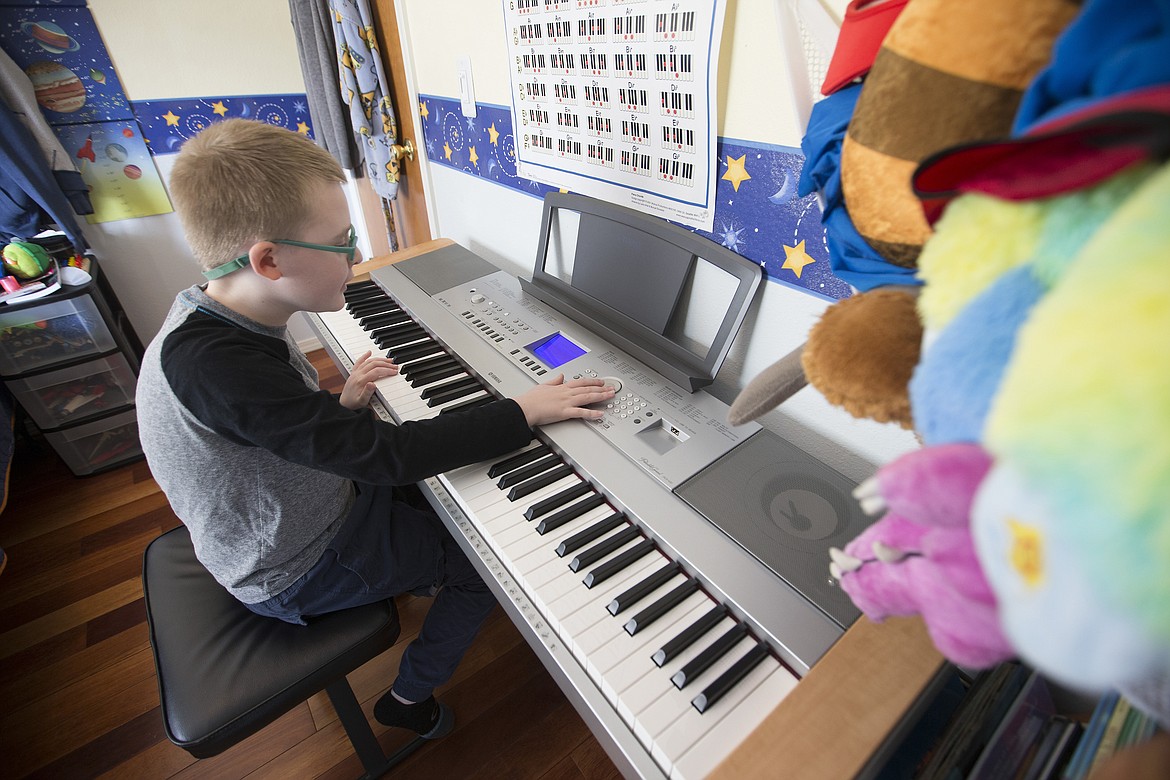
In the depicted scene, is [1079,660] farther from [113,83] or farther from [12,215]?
[113,83]

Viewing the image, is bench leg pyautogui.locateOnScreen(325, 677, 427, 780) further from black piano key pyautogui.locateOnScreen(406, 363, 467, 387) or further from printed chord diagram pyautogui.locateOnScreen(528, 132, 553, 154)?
printed chord diagram pyautogui.locateOnScreen(528, 132, 553, 154)

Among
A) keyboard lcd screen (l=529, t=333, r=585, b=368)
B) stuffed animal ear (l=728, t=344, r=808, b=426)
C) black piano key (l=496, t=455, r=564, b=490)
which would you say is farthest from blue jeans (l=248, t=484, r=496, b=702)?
stuffed animal ear (l=728, t=344, r=808, b=426)

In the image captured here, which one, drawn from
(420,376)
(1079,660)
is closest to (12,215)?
(420,376)

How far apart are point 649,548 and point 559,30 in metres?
0.96

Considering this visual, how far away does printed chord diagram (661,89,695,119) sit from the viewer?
2.75 ft

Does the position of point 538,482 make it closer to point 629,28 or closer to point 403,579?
point 403,579

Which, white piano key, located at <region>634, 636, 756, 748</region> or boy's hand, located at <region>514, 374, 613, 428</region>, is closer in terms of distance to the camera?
white piano key, located at <region>634, 636, 756, 748</region>

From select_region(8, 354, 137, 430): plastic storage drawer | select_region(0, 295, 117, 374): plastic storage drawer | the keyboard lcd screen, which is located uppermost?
the keyboard lcd screen

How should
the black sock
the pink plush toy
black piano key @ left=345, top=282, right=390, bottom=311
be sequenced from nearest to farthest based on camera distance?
the pink plush toy
the black sock
black piano key @ left=345, top=282, right=390, bottom=311

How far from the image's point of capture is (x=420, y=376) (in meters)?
1.13

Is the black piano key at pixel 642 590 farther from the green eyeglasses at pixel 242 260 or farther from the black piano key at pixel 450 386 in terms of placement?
the green eyeglasses at pixel 242 260

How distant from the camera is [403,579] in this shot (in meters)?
1.00

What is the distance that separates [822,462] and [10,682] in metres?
2.05

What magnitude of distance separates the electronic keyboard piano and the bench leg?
432 millimetres
